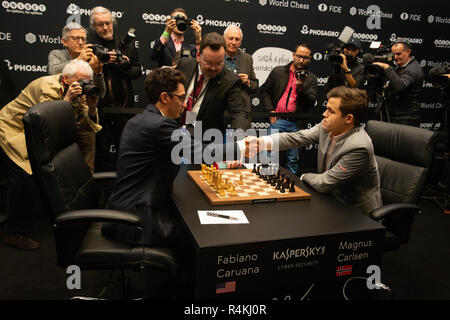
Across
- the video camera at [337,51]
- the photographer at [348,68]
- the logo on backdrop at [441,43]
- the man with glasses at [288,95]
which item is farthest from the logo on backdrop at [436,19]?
the man with glasses at [288,95]

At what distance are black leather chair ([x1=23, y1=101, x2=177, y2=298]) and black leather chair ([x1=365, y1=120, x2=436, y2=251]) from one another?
1283mm

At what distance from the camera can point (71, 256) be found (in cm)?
189

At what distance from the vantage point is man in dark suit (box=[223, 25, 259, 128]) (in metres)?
3.72

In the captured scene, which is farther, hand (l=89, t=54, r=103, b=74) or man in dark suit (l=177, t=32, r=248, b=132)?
hand (l=89, t=54, r=103, b=74)

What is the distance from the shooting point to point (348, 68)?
4.32m

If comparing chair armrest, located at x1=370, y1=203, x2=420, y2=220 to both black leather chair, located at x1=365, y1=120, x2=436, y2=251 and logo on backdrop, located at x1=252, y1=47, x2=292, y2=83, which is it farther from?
logo on backdrop, located at x1=252, y1=47, x2=292, y2=83

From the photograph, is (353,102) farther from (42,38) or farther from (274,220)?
(42,38)

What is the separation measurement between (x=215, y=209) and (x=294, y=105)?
2.78 meters

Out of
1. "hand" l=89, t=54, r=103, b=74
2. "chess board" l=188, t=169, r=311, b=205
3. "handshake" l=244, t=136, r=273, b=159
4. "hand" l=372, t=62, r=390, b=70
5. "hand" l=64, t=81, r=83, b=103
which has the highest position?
"hand" l=372, t=62, r=390, b=70

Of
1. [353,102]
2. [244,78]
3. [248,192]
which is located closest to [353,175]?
[353,102]

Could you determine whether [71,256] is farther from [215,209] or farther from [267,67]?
[267,67]

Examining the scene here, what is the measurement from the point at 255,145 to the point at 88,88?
4.12ft

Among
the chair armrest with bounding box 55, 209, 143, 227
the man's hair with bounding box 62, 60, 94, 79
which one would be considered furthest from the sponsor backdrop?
the chair armrest with bounding box 55, 209, 143, 227

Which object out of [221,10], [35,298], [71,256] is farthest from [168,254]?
[221,10]
